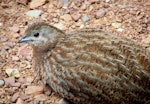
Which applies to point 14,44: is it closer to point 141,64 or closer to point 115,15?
point 115,15

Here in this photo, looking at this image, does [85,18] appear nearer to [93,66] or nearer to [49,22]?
[49,22]

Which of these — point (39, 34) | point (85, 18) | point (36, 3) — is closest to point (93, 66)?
point (39, 34)

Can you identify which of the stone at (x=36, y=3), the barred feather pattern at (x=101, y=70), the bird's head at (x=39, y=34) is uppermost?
the stone at (x=36, y=3)

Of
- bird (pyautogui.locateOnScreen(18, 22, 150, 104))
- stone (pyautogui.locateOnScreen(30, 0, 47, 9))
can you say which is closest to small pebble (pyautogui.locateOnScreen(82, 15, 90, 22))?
stone (pyautogui.locateOnScreen(30, 0, 47, 9))

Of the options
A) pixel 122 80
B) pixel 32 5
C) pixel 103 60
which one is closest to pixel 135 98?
pixel 122 80

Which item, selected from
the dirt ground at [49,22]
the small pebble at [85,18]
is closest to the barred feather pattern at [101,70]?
the dirt ground at [49,22]

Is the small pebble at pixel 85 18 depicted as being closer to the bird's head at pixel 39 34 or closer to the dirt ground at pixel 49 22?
the dirt ground at pixel 49 22

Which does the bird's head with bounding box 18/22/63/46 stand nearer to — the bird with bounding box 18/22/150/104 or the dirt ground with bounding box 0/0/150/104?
the bird with bounding box 18/22/150/104

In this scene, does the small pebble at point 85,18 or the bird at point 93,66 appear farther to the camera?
the small pebble at point 85,18
